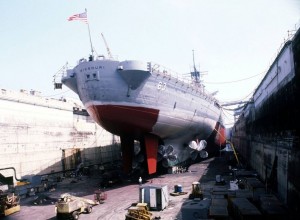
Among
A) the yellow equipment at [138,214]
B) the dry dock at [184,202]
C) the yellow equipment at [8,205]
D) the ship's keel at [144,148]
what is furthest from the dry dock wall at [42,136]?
the yellow equipment at [138,214]

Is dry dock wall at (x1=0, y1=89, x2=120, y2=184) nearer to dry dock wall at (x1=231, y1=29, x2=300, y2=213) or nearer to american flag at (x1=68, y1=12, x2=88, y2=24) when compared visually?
american flag at (x1=68, y1=12, x2=88, y2=24)

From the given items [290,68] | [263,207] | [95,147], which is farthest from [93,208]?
[95,147]

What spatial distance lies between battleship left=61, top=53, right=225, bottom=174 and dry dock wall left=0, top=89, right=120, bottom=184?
6.78 metres

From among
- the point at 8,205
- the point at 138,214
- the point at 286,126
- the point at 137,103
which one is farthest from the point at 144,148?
the point at 286,126

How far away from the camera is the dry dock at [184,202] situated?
13570 mm

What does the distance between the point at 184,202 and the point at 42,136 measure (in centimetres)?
2398

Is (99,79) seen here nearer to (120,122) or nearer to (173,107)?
(120,122)

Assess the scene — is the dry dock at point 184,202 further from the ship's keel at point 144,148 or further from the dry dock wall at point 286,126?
the ship's keel at point 144,148

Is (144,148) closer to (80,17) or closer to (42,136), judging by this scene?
(42,136)

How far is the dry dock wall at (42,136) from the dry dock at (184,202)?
5065 mm

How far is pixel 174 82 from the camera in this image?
111 feet

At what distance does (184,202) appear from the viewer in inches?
806

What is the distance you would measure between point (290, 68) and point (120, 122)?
17479mm

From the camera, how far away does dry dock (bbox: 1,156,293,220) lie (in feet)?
44.5
